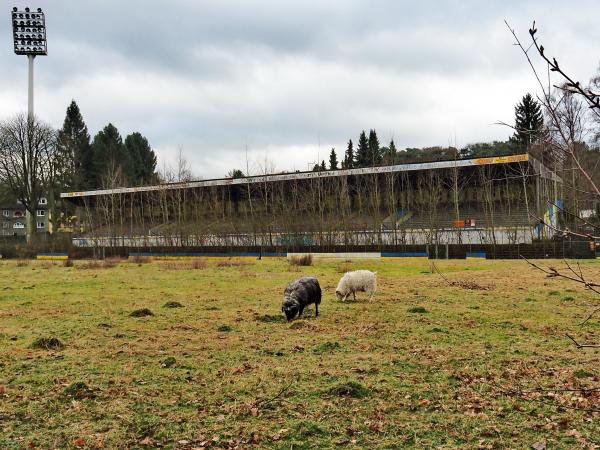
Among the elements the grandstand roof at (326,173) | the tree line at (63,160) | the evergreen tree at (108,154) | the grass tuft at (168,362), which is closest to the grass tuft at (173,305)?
the grass tuft at (168,362)

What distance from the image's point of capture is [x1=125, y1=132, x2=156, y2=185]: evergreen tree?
99125 mm

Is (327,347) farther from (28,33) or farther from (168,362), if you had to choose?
(28,33)

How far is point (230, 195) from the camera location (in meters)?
66.0

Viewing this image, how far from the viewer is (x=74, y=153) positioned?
87125 millimetres

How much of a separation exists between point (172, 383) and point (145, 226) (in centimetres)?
6303

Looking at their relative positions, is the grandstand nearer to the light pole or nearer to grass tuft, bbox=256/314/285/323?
the light pole

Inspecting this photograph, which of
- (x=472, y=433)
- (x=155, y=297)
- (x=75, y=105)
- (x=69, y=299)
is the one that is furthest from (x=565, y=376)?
(x=75, y=105)

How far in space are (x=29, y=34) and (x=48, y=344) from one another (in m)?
75.5

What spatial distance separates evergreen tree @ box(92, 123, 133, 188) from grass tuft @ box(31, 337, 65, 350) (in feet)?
270

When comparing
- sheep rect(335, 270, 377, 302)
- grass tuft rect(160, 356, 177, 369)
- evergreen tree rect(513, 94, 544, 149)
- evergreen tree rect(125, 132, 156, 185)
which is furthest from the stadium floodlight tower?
evergreen tree rect(513, 94, 544, 149)

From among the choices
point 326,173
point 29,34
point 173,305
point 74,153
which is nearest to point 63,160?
point 74,153

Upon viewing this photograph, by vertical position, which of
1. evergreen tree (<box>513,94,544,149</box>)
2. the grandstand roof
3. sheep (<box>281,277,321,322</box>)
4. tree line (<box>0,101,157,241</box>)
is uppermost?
tree line (<box>0,101,157,241</box>)

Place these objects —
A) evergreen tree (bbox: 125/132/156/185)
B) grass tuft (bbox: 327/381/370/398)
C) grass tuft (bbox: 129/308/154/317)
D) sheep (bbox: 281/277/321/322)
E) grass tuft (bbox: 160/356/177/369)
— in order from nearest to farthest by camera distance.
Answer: grass tuft (bbox: 327/381/370/398) < grass tuft (bbox: 160/356/177/369) < sheep (bbox: 281/277/321/322) < grass tuft (bbox: 129/308/154/317) < evergreen tree (bbox: 125/132/156/185)

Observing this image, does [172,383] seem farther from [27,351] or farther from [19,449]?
[27,351]
